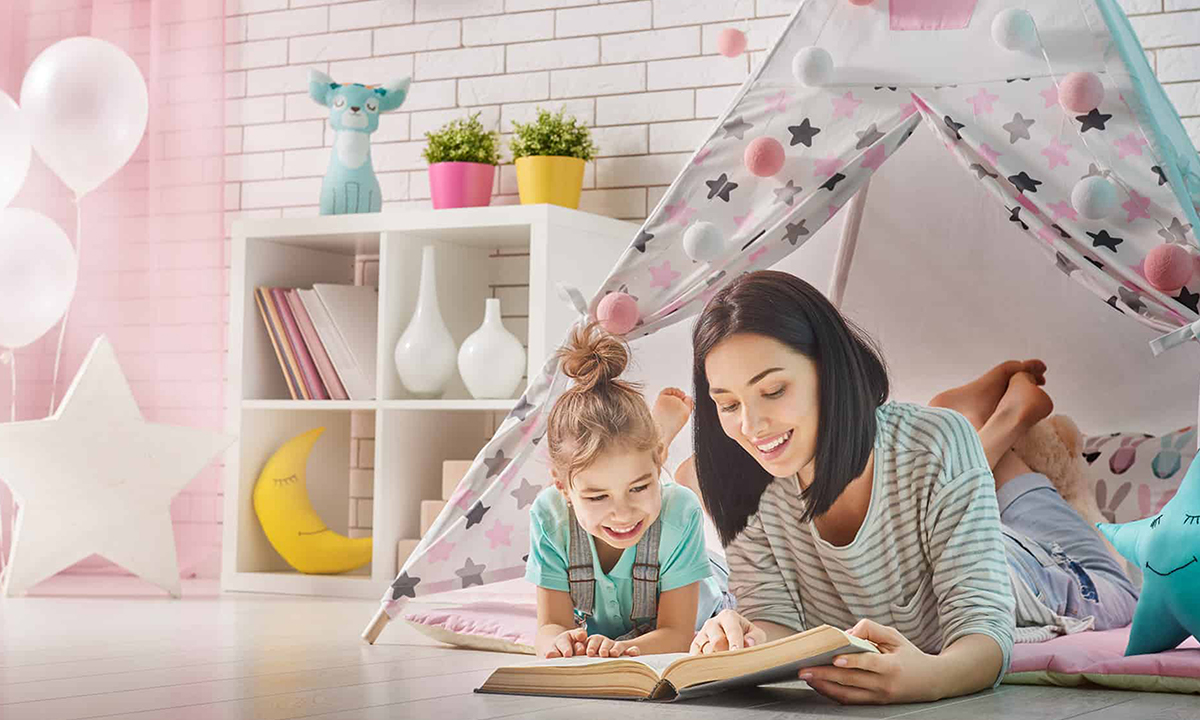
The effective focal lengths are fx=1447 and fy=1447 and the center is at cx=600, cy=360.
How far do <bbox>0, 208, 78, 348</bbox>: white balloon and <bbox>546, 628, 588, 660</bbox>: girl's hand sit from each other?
6.56 ft

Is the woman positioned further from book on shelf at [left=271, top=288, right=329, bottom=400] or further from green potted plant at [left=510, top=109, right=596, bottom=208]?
book on shelf at [left=271, top=288, right=329, bottom=400]

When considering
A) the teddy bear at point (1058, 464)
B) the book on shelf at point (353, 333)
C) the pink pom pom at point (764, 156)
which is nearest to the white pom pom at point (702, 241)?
the pink pom pom at point (764, 156)

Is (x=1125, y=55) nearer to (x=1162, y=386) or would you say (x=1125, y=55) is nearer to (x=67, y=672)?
(x=1162, y=386)

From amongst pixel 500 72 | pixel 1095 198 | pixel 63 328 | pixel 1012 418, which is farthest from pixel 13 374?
pixel 1095 198

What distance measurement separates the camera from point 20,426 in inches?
127

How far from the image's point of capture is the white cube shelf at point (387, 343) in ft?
10.9

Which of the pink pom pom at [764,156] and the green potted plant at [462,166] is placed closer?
the pink pom pom at [764,156]

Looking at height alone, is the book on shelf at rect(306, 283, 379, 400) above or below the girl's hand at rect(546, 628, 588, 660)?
above

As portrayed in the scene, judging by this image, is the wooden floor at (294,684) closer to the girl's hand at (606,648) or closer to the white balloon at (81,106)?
the girl's hand at (606,648)

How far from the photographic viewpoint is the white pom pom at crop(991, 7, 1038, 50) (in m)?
2.31

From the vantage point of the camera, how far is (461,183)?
11.5 feet

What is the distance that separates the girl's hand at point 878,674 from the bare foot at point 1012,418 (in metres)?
1.03

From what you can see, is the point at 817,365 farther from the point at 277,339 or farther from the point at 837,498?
the point at 277,339

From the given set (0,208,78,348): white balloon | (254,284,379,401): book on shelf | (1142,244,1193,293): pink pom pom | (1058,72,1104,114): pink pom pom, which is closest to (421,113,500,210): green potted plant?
(254,284,379,401): book on shelf
